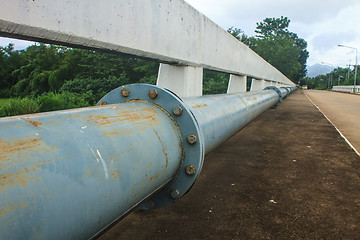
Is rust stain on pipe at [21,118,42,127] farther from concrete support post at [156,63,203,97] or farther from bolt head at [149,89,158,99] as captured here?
concrete support post at [156,63,203,97]

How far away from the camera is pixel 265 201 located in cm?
225

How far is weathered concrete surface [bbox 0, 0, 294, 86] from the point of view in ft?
6.09

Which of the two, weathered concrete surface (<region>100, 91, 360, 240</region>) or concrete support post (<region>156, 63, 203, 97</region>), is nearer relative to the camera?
weathered concrete surface (<region>100, 91, 360, 240</region>)

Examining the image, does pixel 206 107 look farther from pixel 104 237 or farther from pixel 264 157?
pixel 264 157

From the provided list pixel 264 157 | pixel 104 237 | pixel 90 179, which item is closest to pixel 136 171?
pixel 90 179

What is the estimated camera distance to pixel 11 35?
1860mm

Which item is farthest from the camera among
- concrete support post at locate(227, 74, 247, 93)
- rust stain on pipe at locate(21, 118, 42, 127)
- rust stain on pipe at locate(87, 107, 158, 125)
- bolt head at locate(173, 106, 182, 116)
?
concrete support post at locate(227, 74, 247, 93)

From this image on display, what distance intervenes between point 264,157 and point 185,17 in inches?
A: 87.4

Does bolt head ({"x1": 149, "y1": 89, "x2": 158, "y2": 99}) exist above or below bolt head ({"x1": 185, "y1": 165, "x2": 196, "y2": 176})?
above

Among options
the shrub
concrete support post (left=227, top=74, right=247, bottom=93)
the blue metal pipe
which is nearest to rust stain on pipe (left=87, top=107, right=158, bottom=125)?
the blue metal pipe

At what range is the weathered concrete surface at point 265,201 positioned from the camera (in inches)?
71.4

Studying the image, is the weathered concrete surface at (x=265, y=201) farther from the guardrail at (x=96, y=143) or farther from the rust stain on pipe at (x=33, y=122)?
the rust stain on pipe at (x=33, y=122)

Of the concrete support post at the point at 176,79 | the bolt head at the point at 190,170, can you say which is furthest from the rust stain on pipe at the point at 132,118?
the concrete support post at the point at 176,79

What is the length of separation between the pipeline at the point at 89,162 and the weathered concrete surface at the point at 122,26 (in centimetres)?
98
